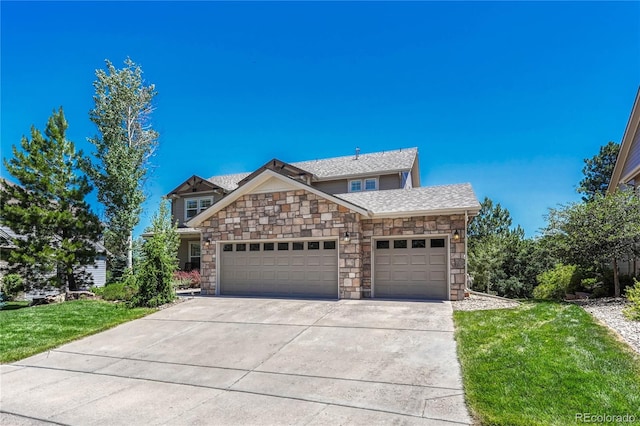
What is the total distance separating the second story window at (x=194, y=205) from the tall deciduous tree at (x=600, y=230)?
17126 millimetres

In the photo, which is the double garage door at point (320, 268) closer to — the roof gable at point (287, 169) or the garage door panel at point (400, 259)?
the garage door panel at point (400, 259)

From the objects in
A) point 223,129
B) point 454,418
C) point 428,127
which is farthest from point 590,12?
point 223,129

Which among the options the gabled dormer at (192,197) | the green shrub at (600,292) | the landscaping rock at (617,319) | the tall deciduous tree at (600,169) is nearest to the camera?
the landscaping rock at (617,319)

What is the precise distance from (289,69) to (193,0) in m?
6.16

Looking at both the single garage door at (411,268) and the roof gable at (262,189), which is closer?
the single garage door at (411,268)

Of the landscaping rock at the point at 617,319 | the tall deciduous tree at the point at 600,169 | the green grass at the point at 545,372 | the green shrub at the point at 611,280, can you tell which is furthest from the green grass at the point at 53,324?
the tall deciduous tree at the point at 600,169

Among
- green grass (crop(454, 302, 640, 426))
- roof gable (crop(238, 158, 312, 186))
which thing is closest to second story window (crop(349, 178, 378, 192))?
roof gable (crop(238, 158, 312, 186))

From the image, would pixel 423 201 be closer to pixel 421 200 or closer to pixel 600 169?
pixel 421 200

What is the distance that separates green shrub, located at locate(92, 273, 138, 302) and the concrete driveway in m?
3.46

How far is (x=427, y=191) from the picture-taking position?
1419 centimetres

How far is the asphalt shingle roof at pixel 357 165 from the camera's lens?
64.7ft

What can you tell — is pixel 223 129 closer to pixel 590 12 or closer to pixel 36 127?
pixel 36 127

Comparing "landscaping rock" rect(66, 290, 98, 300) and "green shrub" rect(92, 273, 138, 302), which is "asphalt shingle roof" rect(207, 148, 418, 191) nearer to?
"green shrub" rect(92, 273, 138, 302)

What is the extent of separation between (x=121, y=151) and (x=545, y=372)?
17.8m
